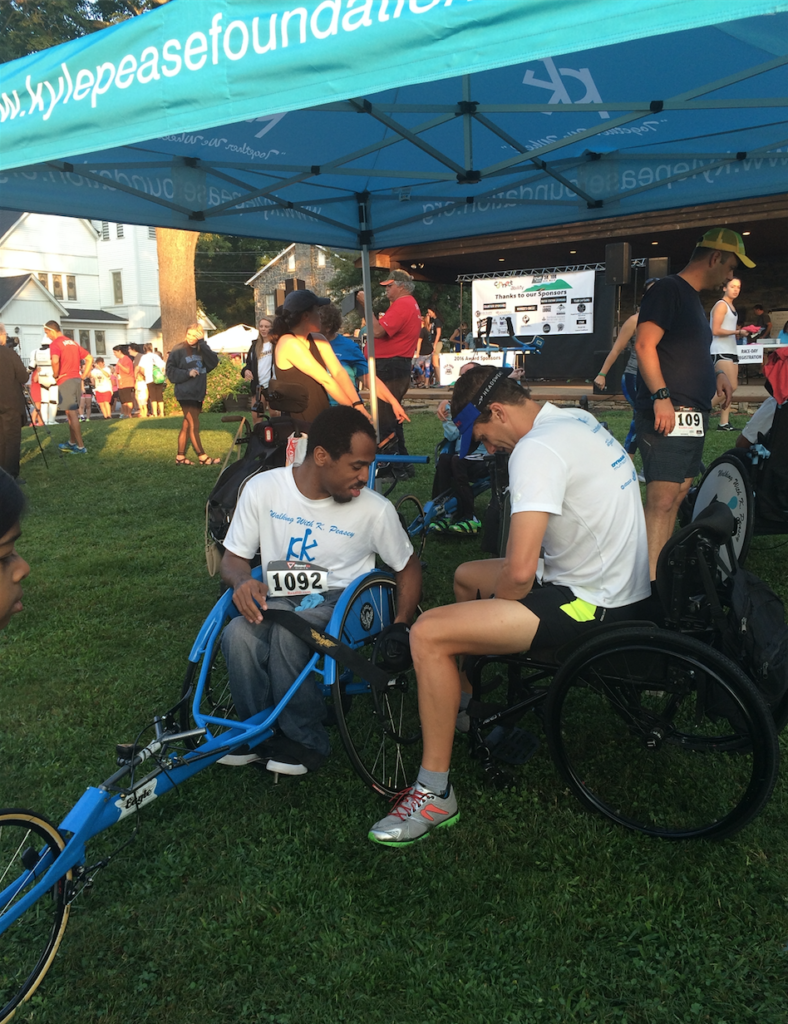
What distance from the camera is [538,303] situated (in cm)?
1848

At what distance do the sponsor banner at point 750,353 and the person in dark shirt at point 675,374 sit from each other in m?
11.4

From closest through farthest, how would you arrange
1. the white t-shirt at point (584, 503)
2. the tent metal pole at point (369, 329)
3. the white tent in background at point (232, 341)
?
the white t-shirt at point (584, 503)
the tent metal pole at point (369, 329)
the white tent in background at point (232, 341)

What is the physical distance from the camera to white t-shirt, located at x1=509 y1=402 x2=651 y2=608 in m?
2.56

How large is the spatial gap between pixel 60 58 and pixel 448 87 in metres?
2.81

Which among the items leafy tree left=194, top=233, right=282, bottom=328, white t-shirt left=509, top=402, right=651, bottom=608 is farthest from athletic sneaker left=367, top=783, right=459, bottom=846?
leafy tree left=194, top=233, right=282, bottom=328

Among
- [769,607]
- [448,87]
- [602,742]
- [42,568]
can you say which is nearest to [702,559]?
[769,607]

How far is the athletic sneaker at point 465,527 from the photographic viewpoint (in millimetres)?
6355

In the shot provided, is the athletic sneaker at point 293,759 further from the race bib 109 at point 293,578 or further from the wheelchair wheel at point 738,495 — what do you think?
the wheelchair wheel at point 738,495

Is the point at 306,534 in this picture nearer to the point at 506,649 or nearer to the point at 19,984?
the point at 506,649

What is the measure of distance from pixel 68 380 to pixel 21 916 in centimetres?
1193

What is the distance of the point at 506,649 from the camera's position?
2.66 meters

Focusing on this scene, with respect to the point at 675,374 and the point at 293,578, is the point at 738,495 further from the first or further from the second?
the point at 293,578

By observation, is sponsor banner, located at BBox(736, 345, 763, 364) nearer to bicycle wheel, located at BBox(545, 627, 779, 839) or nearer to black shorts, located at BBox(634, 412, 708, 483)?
black shorts, located at BBox(634, 412, 708, 483)

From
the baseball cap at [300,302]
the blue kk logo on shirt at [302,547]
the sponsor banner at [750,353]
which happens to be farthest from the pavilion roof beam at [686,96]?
the sponsor banner at [750,353]
